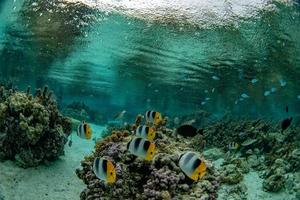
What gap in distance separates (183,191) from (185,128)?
1.37 m

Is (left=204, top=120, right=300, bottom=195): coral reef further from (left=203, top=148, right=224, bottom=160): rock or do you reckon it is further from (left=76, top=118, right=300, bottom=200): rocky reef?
(left=203, top=148, right=224, bottom=160): rock

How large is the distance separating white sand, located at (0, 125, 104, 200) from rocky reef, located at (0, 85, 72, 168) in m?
0.24

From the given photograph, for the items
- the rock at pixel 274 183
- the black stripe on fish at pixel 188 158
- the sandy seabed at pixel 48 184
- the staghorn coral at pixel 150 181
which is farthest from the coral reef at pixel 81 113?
the black stripe on fish at pixel 188 158

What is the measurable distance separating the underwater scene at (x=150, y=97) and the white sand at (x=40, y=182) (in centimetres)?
4

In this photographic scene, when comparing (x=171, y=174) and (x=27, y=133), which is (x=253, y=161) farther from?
(x=27, y=133)

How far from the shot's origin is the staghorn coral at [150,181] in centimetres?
599

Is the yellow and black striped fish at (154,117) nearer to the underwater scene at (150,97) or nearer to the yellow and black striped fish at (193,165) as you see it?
the underwater scene at (150,97)

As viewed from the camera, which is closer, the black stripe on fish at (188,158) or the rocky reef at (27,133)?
the black stripe on fish at (188,158)

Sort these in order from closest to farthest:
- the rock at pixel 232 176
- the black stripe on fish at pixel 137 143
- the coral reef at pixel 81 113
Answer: the black stripe on fish at pixel 137 143, the rock at pixel 232 176, the coral reef at pixel 81 113

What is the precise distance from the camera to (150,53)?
87.8 feet

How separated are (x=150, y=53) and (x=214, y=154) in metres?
14.9

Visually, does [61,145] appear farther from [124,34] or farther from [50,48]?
[50,48]

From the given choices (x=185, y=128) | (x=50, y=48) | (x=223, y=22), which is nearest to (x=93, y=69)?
(x=50, y=48)

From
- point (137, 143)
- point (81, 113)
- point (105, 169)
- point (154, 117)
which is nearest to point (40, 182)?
point (154, 117)
